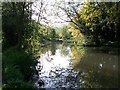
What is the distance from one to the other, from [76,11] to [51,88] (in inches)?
1261

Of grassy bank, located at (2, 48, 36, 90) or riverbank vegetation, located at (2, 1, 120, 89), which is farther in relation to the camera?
riverbank vegetation, located at (2, 1, 120, 89)

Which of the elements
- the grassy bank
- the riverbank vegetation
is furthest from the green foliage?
the grassy bank

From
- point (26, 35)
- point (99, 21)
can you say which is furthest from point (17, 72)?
point (99, 21)

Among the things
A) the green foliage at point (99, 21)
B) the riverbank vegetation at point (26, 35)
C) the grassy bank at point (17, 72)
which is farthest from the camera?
the green foliage at point (99, 21)

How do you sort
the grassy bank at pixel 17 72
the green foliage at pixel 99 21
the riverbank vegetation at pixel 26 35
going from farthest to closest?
the green foliage at pixel 99 21 → the riverbank vegetation at pixel 26 35 → the grassy bank at pixel 17 72

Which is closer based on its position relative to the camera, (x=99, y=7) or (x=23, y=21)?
(x=23, y=21)

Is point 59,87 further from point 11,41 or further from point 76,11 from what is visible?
point 76,11

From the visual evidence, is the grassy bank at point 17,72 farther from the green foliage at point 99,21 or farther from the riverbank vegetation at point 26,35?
the green foliage at point 99,21

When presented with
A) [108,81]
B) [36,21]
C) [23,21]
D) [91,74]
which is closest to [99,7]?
[36,21]

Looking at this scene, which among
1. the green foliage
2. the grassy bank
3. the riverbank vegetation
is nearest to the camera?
the grassy bank

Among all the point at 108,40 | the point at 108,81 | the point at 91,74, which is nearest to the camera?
the point at 108,81

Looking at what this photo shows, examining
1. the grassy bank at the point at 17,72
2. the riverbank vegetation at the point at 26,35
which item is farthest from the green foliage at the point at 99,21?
the grassy bank at the point at 17,72

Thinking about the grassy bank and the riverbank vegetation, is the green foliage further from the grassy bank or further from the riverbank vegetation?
the grassy bank

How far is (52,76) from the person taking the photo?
12594 mm
